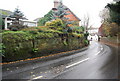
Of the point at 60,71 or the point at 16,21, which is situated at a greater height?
the point at 16,21

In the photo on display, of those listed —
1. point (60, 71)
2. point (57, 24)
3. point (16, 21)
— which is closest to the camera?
point (60, 71)

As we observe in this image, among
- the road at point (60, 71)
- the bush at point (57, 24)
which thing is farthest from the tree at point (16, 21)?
the road at point (60, 71)

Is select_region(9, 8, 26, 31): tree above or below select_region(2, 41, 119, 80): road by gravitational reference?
above

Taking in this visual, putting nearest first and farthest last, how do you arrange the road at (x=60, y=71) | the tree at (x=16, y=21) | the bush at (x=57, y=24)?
the road at (x=60, y=71), the tree at (x=16, y=21), the bush at (x=57, y=24)

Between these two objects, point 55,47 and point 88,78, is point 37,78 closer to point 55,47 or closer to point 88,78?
point 88,78

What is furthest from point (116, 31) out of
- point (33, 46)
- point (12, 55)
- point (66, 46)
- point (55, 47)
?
point (12, 55)

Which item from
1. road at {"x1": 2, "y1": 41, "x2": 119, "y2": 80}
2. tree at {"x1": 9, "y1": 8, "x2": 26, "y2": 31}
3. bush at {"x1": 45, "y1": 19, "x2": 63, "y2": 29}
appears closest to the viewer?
road at {"x1": 2, "y1": 41, "x2": 119, "y2": 80}

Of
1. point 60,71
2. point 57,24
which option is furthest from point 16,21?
point 60,71

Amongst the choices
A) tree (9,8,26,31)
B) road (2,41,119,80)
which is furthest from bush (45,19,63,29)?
road (2,41,119,80)

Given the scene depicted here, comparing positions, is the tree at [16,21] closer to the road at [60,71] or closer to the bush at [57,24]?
the bush at [57,24]

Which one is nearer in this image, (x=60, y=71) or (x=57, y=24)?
(x=60, y=71)

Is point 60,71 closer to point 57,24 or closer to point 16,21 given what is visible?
point 16,21

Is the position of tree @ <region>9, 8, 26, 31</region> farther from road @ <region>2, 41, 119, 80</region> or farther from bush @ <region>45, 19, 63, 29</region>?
road @ <region>2, 41, 119, 80</region>

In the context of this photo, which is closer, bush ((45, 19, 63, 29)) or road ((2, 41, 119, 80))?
road ((2, 41, 119, 80))
